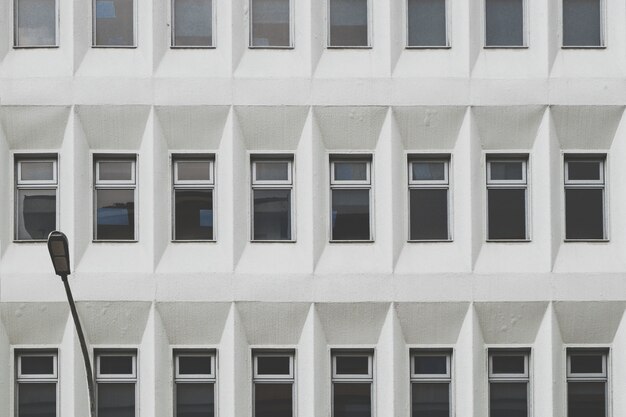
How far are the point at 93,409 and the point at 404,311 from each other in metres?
4.79

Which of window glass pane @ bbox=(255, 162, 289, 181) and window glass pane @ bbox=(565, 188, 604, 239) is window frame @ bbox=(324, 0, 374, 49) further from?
window glass pane @ bbox=(565, 188, 604, 239)

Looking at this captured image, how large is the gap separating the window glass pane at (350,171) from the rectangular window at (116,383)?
416 cm

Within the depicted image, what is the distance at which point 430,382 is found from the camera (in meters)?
16.5

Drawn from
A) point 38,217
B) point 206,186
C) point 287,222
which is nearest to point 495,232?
point 287,222

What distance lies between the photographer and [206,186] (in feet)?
54.3

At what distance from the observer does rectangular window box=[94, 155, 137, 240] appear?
16500 mm

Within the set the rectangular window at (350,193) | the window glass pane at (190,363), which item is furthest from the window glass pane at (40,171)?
the rectangular window at (350,193)

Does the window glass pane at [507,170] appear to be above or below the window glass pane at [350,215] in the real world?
above

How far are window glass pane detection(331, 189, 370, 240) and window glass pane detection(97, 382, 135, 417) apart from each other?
395 centimetres

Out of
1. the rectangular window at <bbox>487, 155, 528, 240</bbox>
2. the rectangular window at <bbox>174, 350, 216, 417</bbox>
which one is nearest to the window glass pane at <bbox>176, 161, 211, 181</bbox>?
the rectangular window at <bbox>174, 350, 216, 417</bbox>

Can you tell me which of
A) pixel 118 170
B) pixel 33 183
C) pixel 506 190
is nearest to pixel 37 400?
pixel 33 183

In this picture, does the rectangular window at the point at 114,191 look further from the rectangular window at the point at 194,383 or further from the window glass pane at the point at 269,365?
the window glass pane at the point at 269,365

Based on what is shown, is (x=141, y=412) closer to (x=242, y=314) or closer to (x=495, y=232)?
(x=242, y=314)

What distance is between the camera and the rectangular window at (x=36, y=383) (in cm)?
1633
